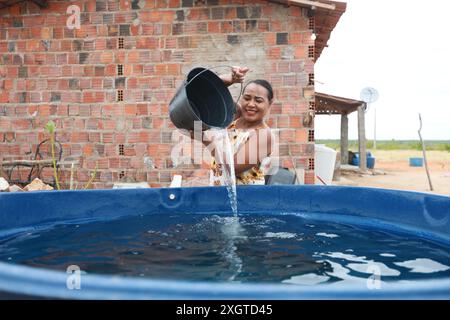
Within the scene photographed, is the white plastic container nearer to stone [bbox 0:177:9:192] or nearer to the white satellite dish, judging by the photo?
stone [bbox 0:177:9:192]

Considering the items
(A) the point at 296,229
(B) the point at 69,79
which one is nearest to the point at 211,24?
(B) the point at 69,79

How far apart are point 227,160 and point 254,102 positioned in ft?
3.11

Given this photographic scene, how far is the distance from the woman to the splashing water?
13 cm

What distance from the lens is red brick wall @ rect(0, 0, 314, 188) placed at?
4.89 meters

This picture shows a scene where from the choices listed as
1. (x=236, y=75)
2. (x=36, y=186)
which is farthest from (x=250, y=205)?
(x=36, y=186)

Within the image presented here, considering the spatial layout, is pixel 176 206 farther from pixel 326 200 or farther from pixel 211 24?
pixel 211 24

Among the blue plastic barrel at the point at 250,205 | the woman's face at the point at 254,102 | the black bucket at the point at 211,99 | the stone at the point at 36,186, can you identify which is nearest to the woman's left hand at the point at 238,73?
the black bucket at the point at 211,99

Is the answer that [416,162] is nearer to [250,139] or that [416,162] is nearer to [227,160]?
[250,139]

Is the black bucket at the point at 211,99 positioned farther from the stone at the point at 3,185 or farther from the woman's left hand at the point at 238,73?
the stone at the point at 3,185

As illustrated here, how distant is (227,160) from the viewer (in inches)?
141

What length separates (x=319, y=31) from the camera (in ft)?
19.0

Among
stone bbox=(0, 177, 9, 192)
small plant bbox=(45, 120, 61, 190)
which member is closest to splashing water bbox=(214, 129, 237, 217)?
small plant bbox=(45, 120, 61, 190)

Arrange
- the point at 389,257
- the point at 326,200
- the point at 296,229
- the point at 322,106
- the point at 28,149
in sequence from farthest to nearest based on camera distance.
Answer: the point at 322,106 → the point at 28,149 → the point at 326,200 → the point at 296,229 → the point at 389,257

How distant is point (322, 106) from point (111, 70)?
8949 mm
